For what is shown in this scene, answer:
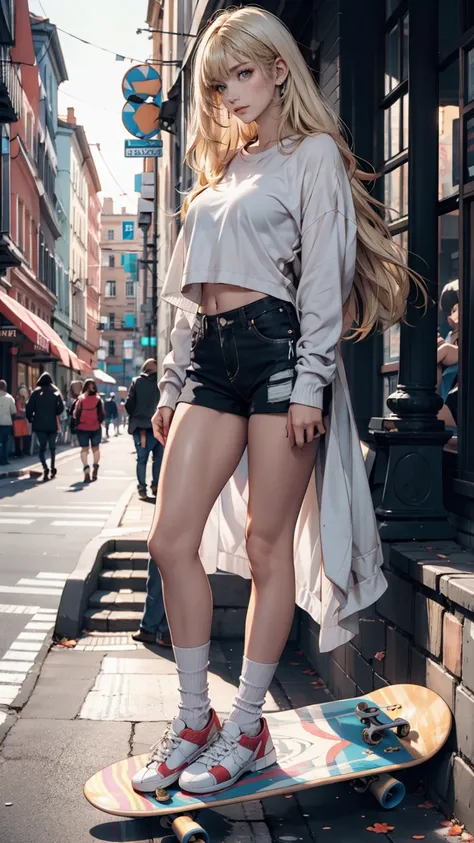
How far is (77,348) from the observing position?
2477 inches

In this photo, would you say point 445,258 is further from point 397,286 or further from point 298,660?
point 298,660

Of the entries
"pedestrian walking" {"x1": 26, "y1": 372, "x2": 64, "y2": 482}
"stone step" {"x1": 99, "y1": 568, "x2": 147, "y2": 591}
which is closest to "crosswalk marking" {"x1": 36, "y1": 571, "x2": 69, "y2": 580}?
"stone step" {"x1": 99, "y1": 568, "x2": 147, "y2": 591}

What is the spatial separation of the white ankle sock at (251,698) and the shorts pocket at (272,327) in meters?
0.97

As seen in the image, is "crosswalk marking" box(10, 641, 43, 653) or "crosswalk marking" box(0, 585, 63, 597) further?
"crosswalk marking" box(0, 585, 63, 597)

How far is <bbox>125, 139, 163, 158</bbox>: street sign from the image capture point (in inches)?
837

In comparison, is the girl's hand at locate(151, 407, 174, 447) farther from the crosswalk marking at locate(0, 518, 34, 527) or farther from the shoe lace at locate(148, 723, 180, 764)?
the crosswalk marking at locate(0, 518, 34, 527)

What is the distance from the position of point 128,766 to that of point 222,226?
64.8 inches

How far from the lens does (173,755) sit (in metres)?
2.93

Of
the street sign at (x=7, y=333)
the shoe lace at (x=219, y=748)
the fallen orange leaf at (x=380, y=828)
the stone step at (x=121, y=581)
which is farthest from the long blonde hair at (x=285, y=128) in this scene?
the street sign at (x=7, y=333)

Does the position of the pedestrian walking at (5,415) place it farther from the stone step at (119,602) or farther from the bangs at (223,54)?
the bangs at (223,54)

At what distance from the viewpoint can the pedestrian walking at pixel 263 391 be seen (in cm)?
300

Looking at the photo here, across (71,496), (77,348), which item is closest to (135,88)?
(71,496)

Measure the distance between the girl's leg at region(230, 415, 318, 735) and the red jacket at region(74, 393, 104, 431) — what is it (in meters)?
15.3

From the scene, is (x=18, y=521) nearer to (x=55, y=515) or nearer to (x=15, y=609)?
(x=55, y=515)
